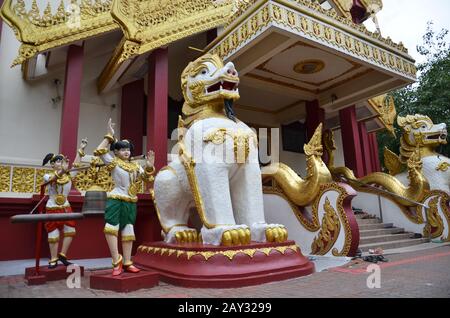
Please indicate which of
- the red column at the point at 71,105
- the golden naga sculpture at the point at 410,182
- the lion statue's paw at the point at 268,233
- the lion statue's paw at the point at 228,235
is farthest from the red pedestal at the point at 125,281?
the golden naga sculpture at the point at 410,182

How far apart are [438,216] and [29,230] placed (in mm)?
7304

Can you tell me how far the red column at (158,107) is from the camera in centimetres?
614

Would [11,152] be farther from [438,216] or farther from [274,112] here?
[438,216]

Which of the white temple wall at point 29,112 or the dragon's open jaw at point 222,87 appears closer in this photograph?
the dragon's open jaw at point 222,87

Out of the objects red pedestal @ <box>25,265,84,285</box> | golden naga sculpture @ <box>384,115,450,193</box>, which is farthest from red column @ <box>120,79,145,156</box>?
golden naga sculpture @ <box>384,115,450,193</box>

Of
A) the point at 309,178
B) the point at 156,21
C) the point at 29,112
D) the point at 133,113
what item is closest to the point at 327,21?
the point at 309,178

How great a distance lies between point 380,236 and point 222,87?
14.3 feet

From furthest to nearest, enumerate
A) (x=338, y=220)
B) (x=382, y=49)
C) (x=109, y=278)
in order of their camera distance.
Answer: (x=382, y=49) < (x=338, y=220) < (x=109, y=278)

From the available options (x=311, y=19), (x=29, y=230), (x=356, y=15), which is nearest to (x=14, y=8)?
(x=29, y=230)

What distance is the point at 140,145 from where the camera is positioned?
8.02 metres

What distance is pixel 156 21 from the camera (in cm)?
632

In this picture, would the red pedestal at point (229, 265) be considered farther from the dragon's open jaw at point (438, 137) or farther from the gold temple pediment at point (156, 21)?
the dragon's open jaw at point (438, 137)

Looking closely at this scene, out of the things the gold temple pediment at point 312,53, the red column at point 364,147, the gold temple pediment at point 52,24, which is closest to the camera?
the gold temple pediment at point 312,53

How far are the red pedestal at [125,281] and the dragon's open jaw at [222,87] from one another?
7.39 feet
